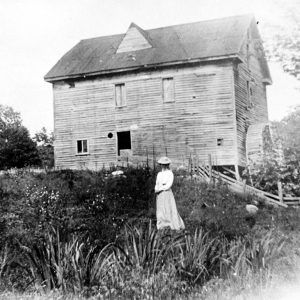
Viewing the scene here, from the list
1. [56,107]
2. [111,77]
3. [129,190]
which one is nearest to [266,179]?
[129,190]

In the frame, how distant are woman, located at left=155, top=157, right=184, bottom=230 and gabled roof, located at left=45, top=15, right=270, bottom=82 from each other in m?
13.1

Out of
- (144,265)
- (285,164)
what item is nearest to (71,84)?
(285,164)

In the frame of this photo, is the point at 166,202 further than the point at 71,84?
No

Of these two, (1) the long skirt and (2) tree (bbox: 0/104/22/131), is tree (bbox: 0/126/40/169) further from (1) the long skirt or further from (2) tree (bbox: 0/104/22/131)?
(1) the long skirt

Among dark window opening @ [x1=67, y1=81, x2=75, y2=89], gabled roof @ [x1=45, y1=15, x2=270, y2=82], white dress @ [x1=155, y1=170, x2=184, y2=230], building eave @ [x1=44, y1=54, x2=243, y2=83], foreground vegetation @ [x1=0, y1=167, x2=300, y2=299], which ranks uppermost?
gabled roof @ [x1=45, y1=15, x2=270, y2=82]

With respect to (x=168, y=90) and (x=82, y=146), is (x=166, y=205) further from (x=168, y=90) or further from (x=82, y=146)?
(x=82, y=146)

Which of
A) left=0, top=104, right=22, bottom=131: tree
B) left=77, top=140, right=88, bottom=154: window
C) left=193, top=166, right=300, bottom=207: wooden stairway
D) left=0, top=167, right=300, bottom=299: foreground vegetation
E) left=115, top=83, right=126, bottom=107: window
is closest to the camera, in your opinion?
left=0, top=167, right=300, bottom=299: foreground vegetation

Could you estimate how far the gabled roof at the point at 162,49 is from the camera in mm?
24391

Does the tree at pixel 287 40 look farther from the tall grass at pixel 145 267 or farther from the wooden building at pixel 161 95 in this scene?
the wooden building at pixel 161 95

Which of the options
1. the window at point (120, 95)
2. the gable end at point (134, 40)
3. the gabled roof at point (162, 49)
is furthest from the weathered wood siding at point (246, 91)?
the window at point (120, 95)

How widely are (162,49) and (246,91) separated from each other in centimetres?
453

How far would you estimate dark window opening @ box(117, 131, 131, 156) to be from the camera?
87.8 ft

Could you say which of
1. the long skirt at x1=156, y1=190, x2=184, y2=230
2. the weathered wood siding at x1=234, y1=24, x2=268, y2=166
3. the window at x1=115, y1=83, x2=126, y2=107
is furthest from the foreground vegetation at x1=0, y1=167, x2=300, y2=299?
the window at x1=115, y1=83, x2=126, y2=107

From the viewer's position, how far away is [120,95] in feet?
86.7
